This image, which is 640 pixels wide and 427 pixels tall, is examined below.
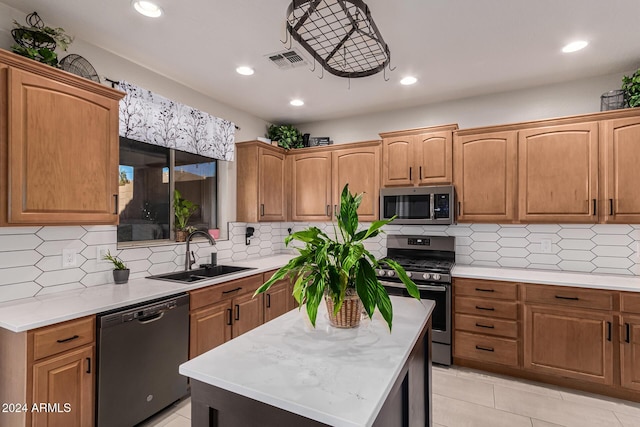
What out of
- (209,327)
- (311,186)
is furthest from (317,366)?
(311,186)

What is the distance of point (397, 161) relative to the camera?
3621 millimetres

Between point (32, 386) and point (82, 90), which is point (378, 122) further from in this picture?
point (32, 386)

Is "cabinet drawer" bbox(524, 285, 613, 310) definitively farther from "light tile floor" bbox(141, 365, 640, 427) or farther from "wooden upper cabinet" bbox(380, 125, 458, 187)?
"wooden upper cabinet" bbox(380, 125, 458, 187)

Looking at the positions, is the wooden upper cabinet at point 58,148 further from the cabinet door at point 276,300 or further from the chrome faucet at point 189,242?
the cabinet door at point 276,300

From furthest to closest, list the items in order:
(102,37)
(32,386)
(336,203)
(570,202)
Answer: (336,203), (570,202), (102,37), (32,386)

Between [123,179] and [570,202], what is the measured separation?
3.99m

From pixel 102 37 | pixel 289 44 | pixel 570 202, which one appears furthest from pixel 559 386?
pixel 102 37

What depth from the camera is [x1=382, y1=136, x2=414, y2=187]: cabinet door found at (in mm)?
3559

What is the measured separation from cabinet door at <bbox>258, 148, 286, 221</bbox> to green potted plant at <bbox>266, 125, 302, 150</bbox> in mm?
Answer: 178

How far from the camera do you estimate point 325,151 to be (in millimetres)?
4102

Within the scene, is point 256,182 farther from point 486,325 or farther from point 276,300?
point 486,325

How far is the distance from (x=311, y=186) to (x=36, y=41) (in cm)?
284

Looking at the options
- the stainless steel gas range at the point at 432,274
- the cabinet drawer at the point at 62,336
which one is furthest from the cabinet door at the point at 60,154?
the stainless steel gas range at the point at 432,274

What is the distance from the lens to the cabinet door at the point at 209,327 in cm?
253
